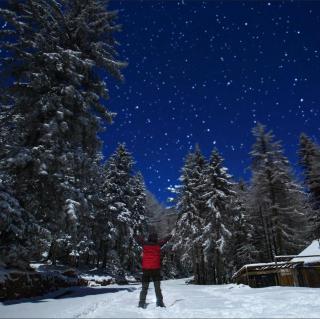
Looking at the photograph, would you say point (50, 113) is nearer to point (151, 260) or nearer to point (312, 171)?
point (151, 260)

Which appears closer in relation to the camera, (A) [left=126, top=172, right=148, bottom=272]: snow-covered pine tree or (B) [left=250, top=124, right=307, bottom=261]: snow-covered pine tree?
(B) [left=250, top=124, right=307, bottom=261]: snow-covered pine tree

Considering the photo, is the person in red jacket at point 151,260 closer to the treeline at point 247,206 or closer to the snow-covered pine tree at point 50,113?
the snow-covered pine tree at point 50,113

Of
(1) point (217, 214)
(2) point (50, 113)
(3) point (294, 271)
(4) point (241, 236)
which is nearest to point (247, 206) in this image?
(4) point (241, 236)

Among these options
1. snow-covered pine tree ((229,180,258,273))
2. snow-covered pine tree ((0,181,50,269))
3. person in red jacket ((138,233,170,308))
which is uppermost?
snow-covered pine tree ((229,180,258,273))

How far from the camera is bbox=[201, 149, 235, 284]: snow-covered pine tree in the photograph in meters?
32.8

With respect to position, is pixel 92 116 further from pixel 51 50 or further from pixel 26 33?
pixel 26 33

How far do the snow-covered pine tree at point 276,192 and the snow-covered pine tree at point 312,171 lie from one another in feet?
3.74

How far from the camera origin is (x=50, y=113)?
1316 cm

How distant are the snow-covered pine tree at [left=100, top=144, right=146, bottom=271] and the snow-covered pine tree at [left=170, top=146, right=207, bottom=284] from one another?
5.72m

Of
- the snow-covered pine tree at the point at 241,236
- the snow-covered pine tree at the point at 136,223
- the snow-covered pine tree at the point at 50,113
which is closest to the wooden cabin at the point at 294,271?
the snow-covered pine tree at the point at 50,113

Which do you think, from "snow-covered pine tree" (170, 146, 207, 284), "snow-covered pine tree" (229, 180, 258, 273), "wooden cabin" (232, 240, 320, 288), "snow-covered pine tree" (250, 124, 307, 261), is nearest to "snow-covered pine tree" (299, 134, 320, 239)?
"snow-covered pine tree" (250, 124, 307, 261)

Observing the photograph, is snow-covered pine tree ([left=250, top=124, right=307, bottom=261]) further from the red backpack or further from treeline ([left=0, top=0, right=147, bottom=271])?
the red backpack

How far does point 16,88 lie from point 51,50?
7.01ft

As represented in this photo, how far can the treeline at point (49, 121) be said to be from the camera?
11039mm
